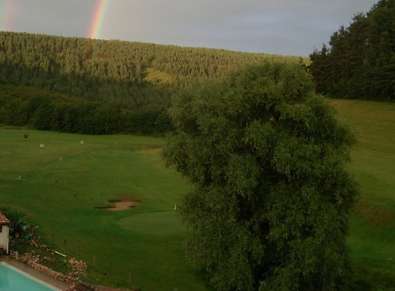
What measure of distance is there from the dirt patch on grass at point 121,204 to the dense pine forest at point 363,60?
148 feet

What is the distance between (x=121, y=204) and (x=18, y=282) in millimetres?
19784

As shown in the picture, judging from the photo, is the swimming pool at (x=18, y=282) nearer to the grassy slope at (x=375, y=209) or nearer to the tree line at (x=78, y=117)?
the grassy slope at (x=375, y=209)

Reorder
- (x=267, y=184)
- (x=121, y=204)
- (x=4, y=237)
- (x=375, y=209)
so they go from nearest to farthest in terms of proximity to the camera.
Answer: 1. (x=267, y=184)
2. (x=4, y=237)
3. (x=375, y=209)
4. (x=121, y=204)

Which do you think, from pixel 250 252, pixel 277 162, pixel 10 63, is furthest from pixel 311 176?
pixel 10 63

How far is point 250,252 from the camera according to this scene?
24.8m

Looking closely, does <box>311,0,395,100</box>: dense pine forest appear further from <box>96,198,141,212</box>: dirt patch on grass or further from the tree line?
<box>96,198,141,212</box>: dirt patch on grass

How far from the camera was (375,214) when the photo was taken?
35.0m

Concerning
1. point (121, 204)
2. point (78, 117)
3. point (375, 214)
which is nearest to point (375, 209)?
point (375, 214)

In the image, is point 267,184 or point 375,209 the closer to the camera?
point 267,184

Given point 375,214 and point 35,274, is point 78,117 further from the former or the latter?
point 35,274

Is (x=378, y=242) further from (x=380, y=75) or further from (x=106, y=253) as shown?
(x=380, y=75)

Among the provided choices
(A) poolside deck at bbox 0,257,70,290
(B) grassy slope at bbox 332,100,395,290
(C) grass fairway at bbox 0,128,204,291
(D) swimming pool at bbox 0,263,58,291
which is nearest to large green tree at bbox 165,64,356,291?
(B) grassy slope at bbox 332,100,395,290

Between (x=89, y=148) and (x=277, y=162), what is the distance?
5510 cm

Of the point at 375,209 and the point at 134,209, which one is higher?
the point at 375,209
